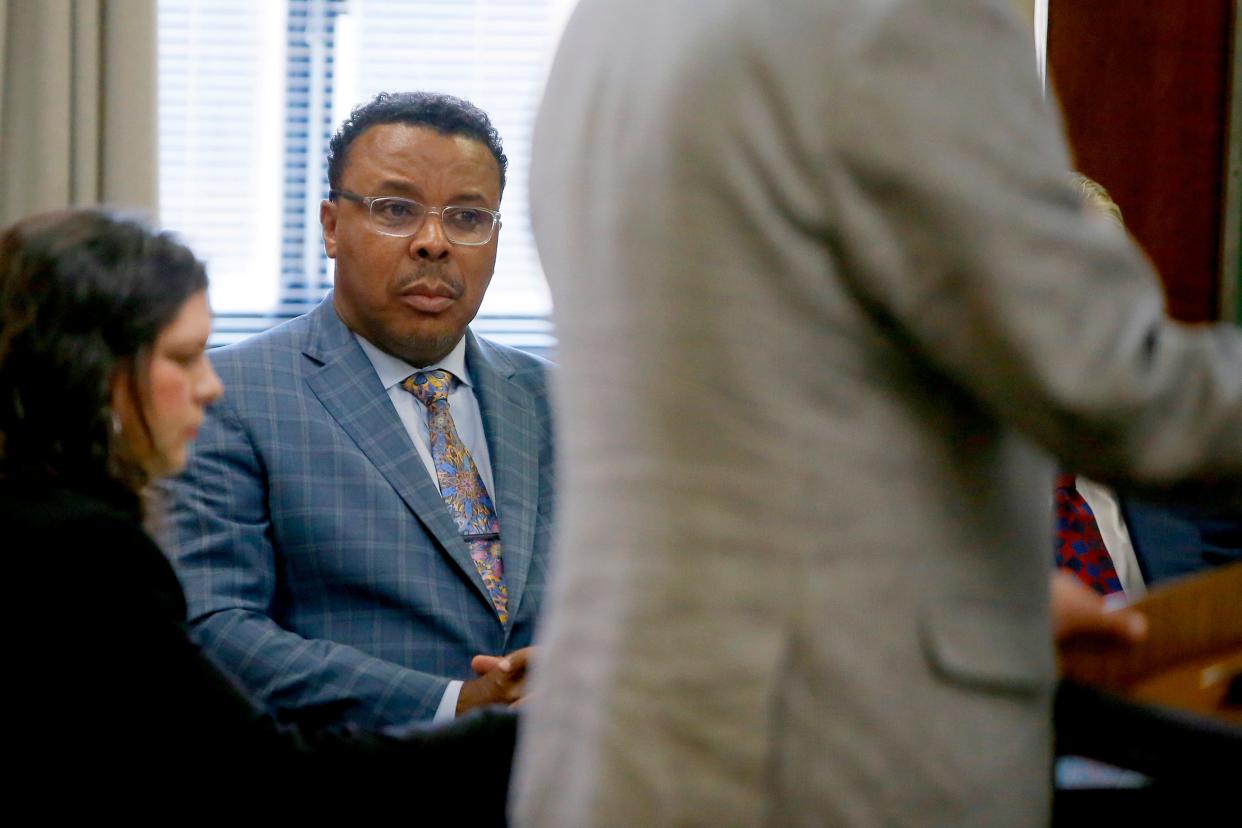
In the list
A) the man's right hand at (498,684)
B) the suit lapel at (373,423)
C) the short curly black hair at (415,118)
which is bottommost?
the man's right hand at (498,684)

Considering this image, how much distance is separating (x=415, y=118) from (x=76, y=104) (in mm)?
831

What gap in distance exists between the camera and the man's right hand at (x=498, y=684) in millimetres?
1758

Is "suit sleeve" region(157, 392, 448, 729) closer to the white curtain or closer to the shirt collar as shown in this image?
the shirt collar

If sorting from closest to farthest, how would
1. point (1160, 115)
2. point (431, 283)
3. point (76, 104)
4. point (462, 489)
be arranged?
1. point (462, 489)
2. point (431, 283)
3. point (76, 104)
4. point (1160, 115)

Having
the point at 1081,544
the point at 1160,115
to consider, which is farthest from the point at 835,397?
the point at 1160,115

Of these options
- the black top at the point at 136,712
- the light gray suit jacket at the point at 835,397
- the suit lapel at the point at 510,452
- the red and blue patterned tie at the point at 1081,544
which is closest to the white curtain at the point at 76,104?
the suit lapel at the point at 510,452

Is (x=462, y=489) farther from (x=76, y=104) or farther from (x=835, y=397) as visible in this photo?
(x=835, y=397)

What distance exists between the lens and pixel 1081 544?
2174mm

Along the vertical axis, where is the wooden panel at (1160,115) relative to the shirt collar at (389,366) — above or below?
above

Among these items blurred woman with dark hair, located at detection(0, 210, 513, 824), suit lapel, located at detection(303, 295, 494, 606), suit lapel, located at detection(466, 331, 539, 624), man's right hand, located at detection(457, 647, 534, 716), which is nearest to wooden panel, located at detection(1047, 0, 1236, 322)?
suit lapel, located at detection(466, 331, 539, 624)

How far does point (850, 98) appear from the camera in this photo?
0.68 metres

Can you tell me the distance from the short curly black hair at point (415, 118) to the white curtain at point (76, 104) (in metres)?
0.52

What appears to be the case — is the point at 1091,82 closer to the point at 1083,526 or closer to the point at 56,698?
the point at 1083,526

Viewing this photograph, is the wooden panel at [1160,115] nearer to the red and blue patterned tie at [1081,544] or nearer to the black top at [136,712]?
the red and blue patterned tie at [1081,544]
